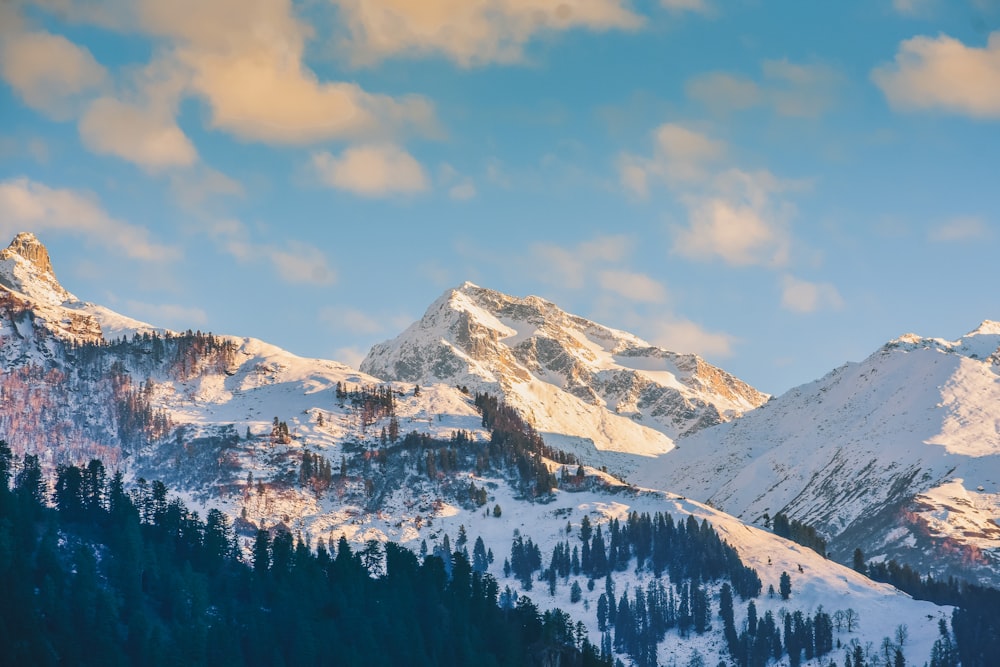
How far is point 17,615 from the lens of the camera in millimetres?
193500

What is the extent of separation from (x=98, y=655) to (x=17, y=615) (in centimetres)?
1156

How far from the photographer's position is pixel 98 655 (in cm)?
19825
